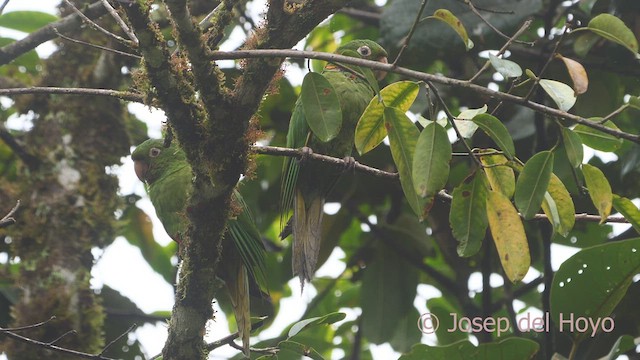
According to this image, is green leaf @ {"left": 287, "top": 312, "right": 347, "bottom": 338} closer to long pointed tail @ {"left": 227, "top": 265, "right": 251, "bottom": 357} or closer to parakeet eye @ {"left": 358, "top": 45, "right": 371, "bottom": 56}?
long pointed tail @ {"left": 227, "top": 265, "right": 251, "bottom": 357}

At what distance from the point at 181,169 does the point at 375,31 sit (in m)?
1.64

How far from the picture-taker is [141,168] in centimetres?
396

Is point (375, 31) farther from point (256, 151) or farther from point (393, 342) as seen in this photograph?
point (256, 151)

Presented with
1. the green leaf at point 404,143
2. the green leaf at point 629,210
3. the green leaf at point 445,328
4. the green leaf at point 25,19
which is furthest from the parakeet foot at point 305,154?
→ the green leaf at point 25,19

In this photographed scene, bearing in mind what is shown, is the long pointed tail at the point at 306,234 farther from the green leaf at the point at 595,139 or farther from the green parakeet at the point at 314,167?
the green leaf at the point at 595,139

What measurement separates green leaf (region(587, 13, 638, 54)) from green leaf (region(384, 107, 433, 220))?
0.46 meters

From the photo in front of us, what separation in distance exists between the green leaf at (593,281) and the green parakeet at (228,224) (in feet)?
3.90

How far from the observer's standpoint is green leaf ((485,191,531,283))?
1709mm

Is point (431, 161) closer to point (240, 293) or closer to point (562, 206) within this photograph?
point (562, 206)

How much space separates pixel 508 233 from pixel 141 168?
8.51 feet

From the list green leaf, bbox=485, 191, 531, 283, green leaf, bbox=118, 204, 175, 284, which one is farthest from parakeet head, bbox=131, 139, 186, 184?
green leaf, bbox=485, 191, 531, 283

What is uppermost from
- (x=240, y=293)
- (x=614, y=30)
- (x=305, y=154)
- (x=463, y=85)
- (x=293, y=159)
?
(x=293, y=159)

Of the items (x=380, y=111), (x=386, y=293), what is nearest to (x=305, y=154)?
(x=380, y=111)

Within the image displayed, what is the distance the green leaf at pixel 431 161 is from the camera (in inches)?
63.7
